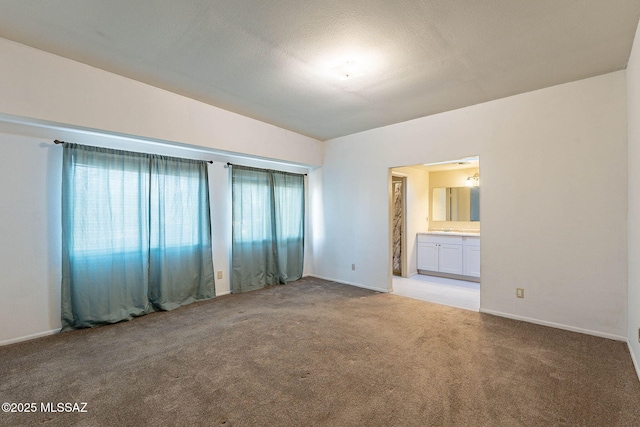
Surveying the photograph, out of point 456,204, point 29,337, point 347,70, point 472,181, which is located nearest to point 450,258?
point 456,204

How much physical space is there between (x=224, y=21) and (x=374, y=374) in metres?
2.89

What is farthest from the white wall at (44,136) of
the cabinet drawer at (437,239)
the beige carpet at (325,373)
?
the cabinet drawer at (437,239)

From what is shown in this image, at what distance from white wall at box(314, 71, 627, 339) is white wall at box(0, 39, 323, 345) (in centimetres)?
353

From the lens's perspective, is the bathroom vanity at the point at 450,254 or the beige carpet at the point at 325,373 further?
the bathroom vanity at the point at 450,254

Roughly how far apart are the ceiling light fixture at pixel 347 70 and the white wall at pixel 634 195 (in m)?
2.10

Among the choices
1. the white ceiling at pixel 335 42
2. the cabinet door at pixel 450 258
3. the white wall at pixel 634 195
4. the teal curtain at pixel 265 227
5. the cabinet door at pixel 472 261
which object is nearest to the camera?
the white ceiling at pixel 335 42

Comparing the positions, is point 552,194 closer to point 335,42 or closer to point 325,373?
point 335,42

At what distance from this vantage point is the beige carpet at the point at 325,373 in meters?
1.73

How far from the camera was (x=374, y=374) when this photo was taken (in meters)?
2.17

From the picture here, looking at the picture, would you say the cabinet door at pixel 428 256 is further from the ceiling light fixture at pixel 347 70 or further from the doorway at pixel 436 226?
the ceiling light fixture at pixel 347 70

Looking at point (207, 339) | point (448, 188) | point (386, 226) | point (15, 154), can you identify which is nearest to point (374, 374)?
point (207, 339)

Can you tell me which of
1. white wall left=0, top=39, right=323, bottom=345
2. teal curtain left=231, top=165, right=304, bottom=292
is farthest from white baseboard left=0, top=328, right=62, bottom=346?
teal curtain left=231, top=165, right=304, bottom=292

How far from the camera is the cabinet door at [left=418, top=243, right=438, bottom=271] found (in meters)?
5.62

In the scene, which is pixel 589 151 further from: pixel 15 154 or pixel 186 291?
pixel 15 154
